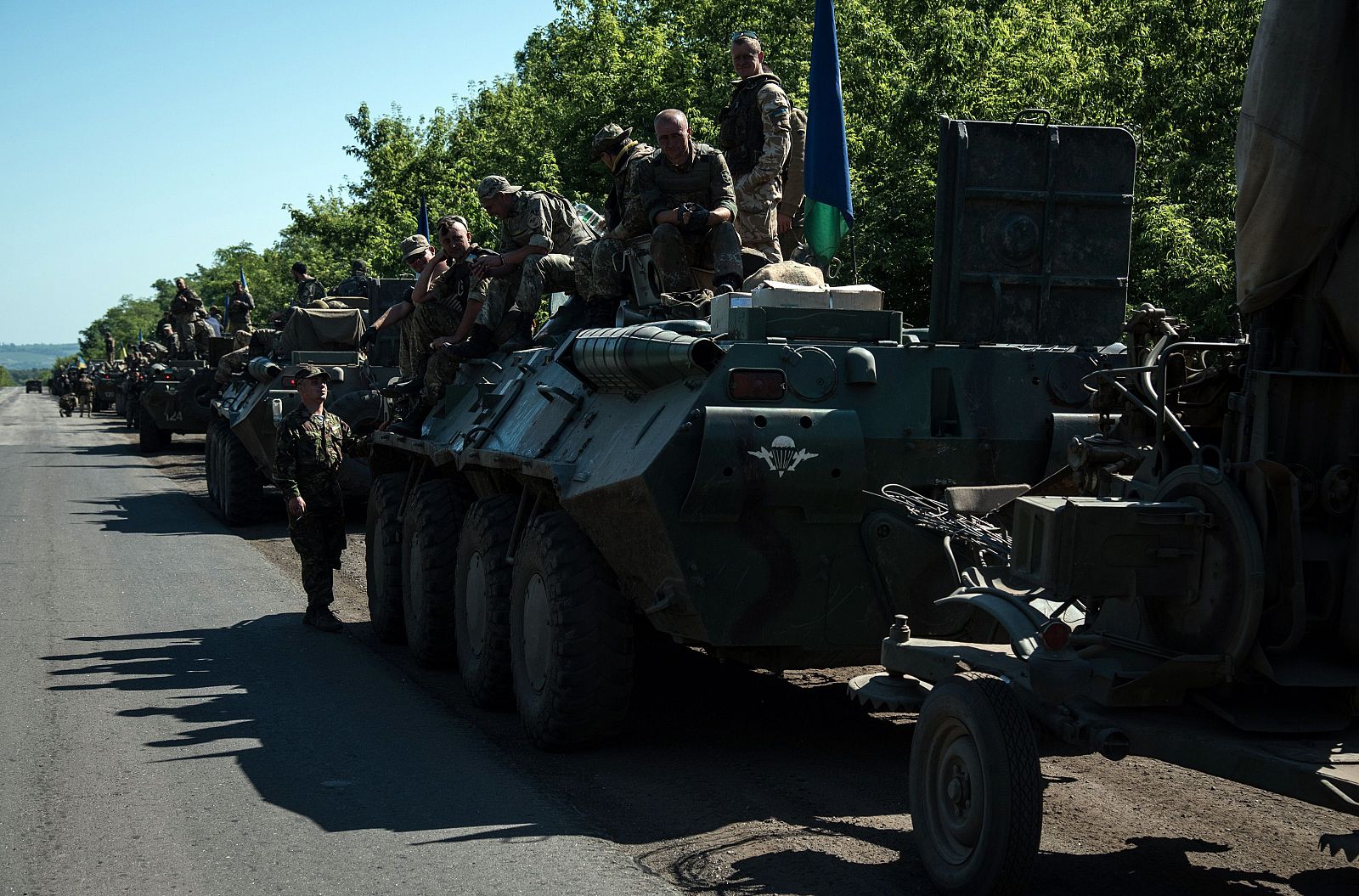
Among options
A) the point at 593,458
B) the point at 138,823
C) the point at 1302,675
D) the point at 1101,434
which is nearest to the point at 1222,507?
the point at 1302,675

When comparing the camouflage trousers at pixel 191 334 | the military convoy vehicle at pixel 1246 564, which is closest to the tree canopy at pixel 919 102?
the camouflage trousers at pixel 191 334

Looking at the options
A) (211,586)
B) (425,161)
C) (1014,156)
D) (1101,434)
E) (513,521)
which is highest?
(425,161)

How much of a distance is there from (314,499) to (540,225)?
242cm

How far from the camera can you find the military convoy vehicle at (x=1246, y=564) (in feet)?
14.2

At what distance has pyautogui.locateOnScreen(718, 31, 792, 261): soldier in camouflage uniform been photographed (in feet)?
30.7

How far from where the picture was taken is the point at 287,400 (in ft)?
53.6

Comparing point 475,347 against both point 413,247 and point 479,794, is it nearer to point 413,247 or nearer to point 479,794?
point 413,247

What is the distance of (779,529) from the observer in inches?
241

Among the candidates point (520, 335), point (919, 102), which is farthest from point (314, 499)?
point (919, 102)

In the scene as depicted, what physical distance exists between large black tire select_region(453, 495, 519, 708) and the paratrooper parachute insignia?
1.90 meters

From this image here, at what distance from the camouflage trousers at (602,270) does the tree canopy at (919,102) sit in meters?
7.73

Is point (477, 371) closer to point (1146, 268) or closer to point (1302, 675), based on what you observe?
point (1302, 675)

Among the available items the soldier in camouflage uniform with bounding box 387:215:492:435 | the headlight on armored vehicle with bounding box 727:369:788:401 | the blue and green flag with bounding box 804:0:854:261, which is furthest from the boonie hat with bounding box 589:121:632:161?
the headlight on armored vehicle with bounding box 727:369:788:401

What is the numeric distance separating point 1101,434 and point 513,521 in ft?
10.9
